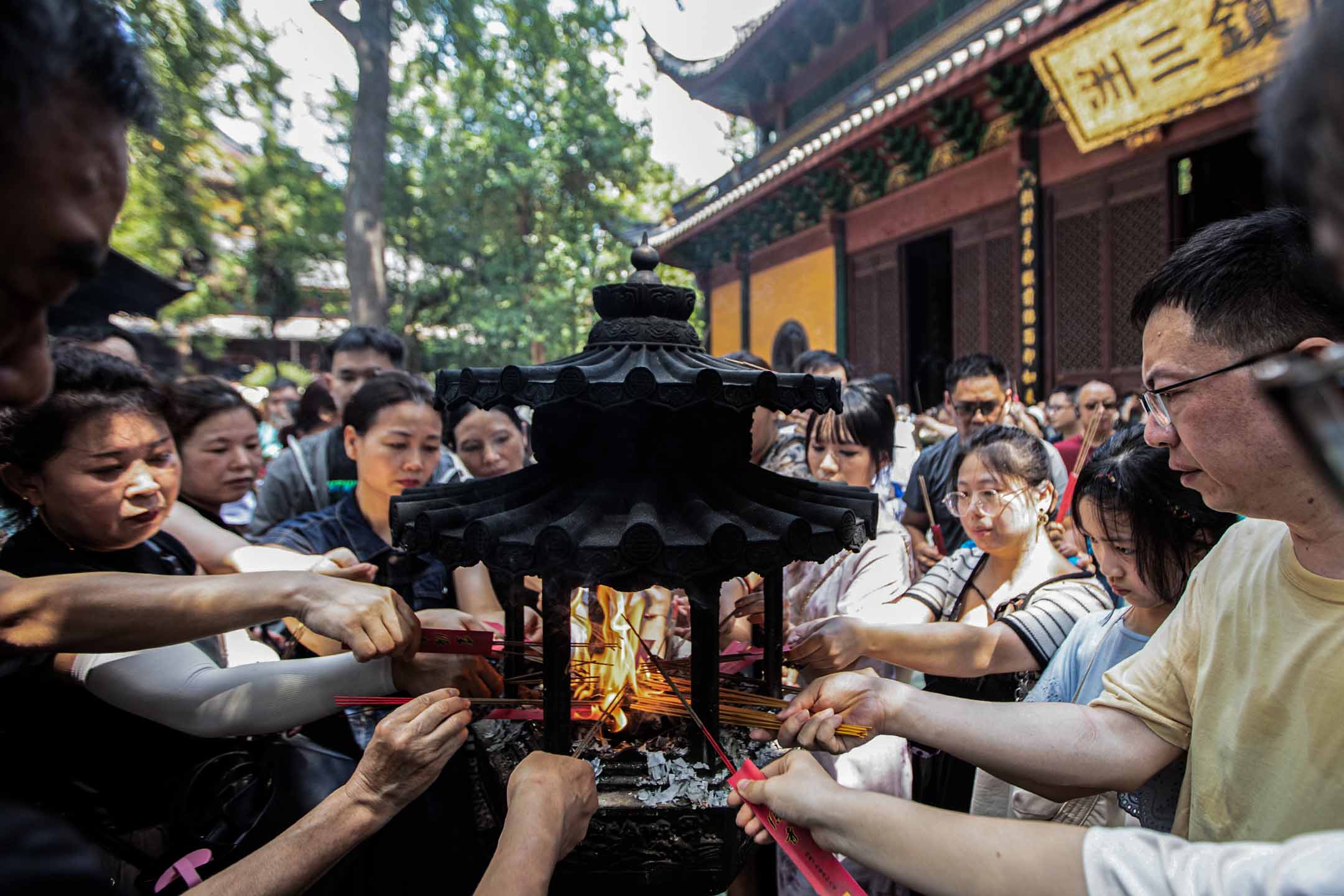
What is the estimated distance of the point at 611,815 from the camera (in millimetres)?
2002

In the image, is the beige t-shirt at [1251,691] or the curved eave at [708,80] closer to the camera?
the beige t-shirt at [1251,691]

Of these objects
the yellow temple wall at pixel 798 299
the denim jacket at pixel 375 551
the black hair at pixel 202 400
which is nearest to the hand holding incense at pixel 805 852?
the denim jacket at pixel 375 551

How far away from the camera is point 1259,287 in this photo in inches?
58.0

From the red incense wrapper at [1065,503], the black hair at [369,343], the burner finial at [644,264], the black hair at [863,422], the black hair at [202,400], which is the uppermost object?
the black hair at [369,343]

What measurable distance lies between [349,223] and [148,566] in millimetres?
10474

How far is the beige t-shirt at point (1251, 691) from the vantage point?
1390 mm

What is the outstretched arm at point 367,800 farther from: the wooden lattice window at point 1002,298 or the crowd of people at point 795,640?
the wooden lattice window at point 1002,298

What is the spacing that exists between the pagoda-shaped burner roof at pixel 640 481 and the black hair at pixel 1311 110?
1.01 meters

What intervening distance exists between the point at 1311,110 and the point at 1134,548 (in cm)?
163

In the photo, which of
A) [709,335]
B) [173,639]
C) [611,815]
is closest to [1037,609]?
[611,815]

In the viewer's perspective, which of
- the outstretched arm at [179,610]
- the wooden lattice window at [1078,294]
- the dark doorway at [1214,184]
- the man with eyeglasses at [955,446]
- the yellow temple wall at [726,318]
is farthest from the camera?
the yellow temple wall at [726,318]

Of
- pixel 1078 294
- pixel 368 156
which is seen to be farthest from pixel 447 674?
pixel 368 156

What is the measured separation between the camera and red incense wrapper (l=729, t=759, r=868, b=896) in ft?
4.91

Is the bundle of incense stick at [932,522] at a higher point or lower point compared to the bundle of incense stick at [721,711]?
higher
